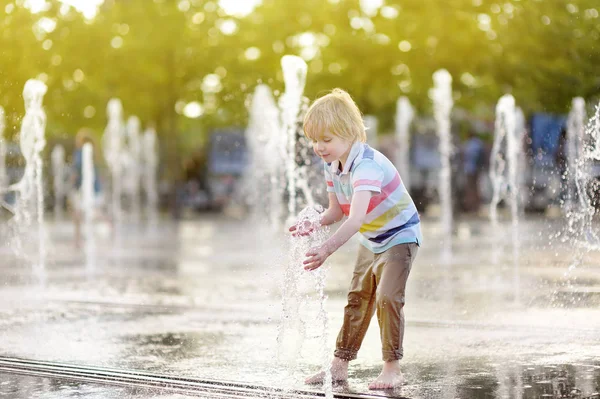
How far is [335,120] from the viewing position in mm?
4699

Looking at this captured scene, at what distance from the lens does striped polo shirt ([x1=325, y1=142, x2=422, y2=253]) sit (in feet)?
15.6

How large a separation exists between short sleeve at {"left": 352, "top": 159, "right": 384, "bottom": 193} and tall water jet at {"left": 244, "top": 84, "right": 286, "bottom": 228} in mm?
18027

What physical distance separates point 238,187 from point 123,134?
8.87 m

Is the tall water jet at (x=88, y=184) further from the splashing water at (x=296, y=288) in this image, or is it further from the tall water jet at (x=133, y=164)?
the tall water jet at (x=133, y=164)

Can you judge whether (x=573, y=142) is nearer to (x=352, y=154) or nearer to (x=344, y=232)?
(x=352, y=154)

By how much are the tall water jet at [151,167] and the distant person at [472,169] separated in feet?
33.6

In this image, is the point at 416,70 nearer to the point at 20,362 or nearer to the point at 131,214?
the point at 131,214

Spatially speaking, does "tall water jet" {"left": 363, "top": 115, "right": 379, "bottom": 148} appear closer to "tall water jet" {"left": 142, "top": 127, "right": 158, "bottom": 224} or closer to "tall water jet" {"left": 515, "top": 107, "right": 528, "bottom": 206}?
"tall water jet" {"left": 515, "top": 107, "right": 528, "bottom": 206}

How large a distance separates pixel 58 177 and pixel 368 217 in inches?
1466

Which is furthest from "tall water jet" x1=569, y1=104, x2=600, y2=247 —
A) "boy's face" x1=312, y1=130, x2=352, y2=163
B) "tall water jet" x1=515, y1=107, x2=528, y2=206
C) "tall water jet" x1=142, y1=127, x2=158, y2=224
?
"tall water jet" x1=142, y1=127, x2=158, y2=224

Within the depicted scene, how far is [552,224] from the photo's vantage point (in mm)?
23844

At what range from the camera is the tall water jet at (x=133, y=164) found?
117ft

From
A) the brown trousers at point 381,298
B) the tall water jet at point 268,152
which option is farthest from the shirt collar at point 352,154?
the tall water jet at point 268,152

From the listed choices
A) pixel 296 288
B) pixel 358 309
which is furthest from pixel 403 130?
pixel 358 309
